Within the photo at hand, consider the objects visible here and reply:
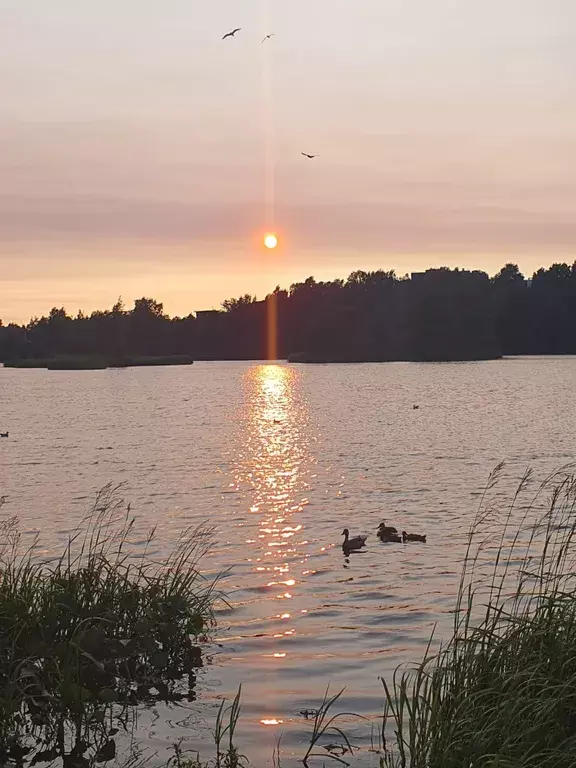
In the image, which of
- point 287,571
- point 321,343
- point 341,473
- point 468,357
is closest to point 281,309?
point 321,343

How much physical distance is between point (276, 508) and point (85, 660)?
46.2 feet

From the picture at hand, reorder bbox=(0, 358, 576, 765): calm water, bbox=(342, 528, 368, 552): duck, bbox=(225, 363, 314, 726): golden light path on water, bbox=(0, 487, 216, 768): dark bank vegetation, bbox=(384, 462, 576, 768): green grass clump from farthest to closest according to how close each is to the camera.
A: bbox=(342, 528, 368, 552): duck < bbox=(225, 363, 314, 726): golden light path on water < bbox=(0, 358, 576, 765): calm water < bbox=(0, 487, 216, 768): dark bank vegetation < bbox=(384, 462, 576, 768): green grass clump

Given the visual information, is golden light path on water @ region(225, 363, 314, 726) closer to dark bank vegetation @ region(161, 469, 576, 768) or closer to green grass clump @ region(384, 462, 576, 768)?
dark bank vegetation @ region(161, 469, 576, 768)

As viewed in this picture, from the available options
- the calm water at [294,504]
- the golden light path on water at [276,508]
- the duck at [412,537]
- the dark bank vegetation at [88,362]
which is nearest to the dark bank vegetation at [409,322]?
the dark bank vegetation at [88,362]

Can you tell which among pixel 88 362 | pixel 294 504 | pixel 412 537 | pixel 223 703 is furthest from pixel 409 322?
pixel 223 703

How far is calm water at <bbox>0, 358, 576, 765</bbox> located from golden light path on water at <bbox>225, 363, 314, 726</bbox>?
0.19 feet

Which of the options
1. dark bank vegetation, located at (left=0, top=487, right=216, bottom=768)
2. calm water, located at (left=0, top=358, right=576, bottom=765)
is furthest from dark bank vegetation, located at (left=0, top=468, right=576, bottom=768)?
calm water, located at (left=0, top=358, right=576, bottom=765)

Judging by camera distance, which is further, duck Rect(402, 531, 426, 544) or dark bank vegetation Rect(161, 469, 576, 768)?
duck Rect(402, 531, 426, 544)

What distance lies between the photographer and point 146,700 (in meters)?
9.30

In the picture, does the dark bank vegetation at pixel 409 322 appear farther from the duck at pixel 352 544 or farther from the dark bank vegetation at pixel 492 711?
the dark bank vegetation at pixel 492 711

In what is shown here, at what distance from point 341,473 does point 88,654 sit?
69.5 ft

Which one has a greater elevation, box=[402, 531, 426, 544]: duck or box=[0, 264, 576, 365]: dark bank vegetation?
box=[0, 264, 576, 365]: dark bank vegetation

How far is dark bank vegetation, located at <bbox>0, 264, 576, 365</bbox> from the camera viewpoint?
167625 mm

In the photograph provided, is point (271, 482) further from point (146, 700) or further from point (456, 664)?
point (456, 664)
